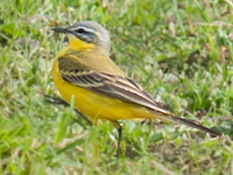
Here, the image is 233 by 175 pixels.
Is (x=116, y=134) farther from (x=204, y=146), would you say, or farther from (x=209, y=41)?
(x=209, y=41)

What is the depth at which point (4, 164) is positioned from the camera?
6047 millimetres

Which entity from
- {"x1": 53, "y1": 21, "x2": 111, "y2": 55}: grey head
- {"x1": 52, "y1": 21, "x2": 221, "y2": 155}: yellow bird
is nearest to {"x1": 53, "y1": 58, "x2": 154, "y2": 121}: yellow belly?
{"x1": 52, "y1": 21, "x2": 221, "y2": 155}: yellow bird

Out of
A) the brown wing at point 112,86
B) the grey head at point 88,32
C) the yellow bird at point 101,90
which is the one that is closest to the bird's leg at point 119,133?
the yellow bird at point 101,90

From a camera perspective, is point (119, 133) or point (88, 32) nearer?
point (119, 133)

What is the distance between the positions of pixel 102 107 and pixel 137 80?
1599 mm

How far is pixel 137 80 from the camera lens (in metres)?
8.56

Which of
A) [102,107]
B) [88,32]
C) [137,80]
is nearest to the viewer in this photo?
[102,107]

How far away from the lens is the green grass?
20.5 ft

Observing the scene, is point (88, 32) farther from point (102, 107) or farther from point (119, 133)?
point (119, 133)

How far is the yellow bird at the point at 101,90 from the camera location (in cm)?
699

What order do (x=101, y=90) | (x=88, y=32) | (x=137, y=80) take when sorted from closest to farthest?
(x=101, y=90), (x=88, y=32), (x=137, y=80)

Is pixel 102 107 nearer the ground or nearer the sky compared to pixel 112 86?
nearer the ground

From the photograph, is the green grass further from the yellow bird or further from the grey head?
the grey head

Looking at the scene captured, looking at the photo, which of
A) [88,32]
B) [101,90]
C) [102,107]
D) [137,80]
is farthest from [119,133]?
[137,80]
